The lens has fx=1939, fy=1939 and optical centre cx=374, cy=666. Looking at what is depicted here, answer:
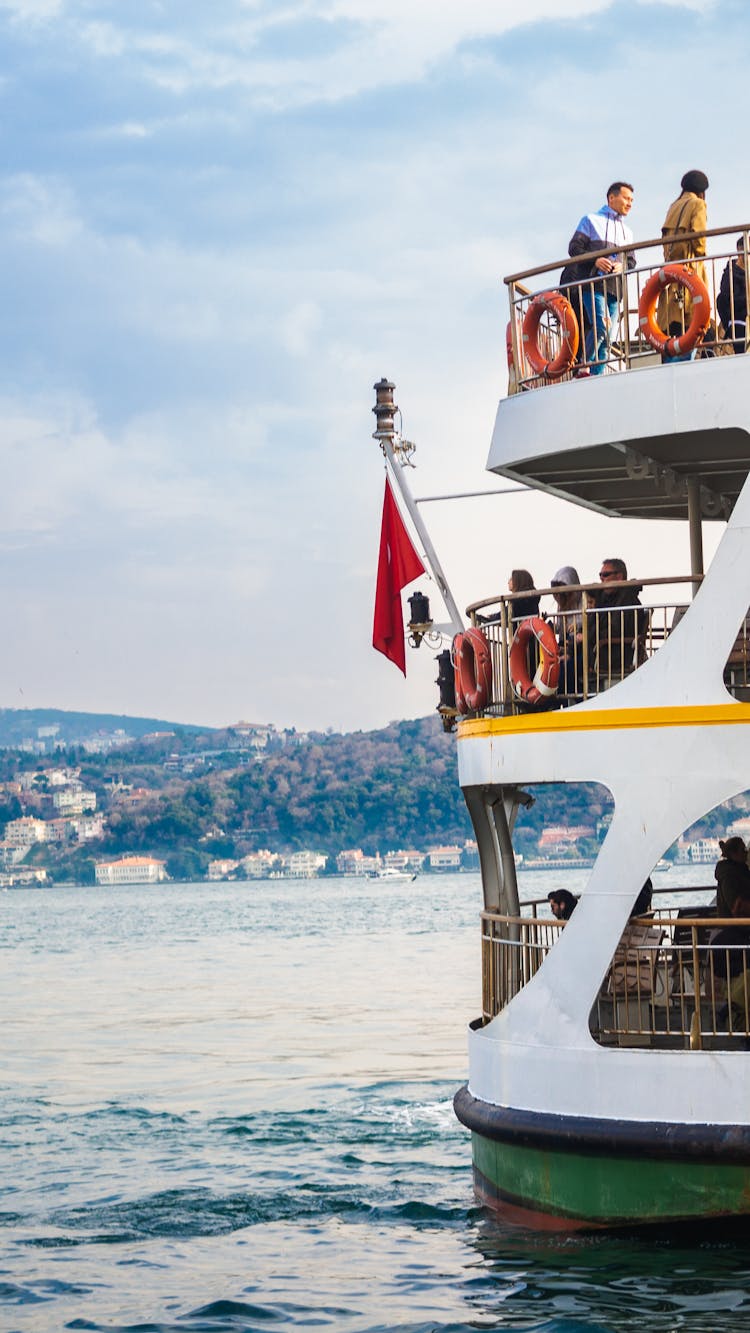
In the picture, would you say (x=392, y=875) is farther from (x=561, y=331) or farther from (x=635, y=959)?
(x=561, y=331)

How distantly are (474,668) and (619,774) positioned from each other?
1.76 metres

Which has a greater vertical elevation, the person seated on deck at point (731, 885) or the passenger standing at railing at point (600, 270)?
the passenger standing at railing at point (600, 270)

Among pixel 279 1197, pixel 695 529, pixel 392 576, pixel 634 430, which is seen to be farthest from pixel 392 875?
pixel 634 430

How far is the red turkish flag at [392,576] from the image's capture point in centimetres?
1652

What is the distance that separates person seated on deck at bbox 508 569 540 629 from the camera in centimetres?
1353

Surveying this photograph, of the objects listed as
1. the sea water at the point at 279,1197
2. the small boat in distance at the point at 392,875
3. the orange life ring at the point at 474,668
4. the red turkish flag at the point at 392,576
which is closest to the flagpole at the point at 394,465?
the red turkish flag at the point at 392,576

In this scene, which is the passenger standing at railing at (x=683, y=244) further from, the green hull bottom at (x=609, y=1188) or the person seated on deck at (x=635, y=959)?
the green hull bottom at (x=609, y=1188)

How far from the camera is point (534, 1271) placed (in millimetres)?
12320

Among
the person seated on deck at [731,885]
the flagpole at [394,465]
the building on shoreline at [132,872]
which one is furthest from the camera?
the building on shoreline at [132,872]

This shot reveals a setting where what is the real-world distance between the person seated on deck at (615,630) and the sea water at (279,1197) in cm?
292

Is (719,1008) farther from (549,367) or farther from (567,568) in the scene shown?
(549,367)

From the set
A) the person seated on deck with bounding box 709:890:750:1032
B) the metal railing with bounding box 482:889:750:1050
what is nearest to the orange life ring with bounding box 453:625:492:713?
the metal railing with bounding box 482:889:750:1050

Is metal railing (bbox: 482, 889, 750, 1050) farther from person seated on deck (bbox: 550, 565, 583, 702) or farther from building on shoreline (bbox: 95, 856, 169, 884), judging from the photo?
building on shoreline (bbox: 95, 856, 169, 884)

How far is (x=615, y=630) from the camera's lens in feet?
42.7
